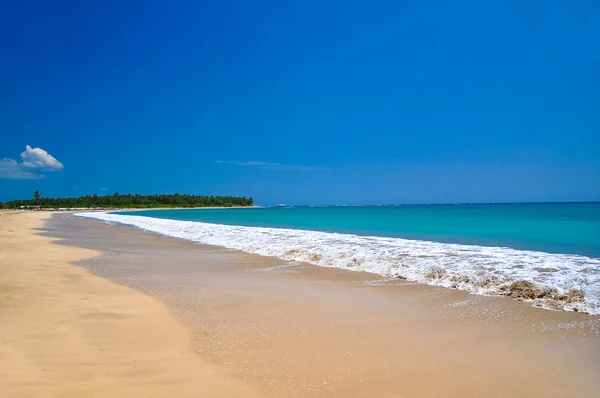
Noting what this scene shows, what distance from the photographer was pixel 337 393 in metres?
4.24

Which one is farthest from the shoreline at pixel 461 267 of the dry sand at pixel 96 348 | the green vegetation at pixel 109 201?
the green vegetation at pixel 109 201

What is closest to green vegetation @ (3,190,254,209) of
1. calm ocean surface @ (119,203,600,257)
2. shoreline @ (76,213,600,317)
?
calm ocean surface @ (119,203,600,257)

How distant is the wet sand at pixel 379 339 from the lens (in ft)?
14.8

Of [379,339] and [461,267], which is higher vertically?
[461,267]

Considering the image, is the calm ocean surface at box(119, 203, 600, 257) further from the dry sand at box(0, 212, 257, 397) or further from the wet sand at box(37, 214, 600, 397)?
the dry sand at box(0, 212, 257, 397)

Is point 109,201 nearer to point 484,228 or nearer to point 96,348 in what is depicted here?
point 484,228

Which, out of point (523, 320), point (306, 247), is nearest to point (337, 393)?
point (523, 320)

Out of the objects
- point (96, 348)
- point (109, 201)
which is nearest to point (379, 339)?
point (96, 348)

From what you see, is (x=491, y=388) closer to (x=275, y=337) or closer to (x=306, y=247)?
(x=275, y=337)

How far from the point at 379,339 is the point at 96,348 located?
3940 millimetres

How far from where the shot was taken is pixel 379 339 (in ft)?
19.7

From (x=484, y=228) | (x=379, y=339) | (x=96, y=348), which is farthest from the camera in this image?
(x=484, y=228)

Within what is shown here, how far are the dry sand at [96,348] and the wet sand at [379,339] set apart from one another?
1.10 feet

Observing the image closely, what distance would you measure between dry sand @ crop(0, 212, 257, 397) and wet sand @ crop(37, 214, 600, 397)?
335 millimetres
